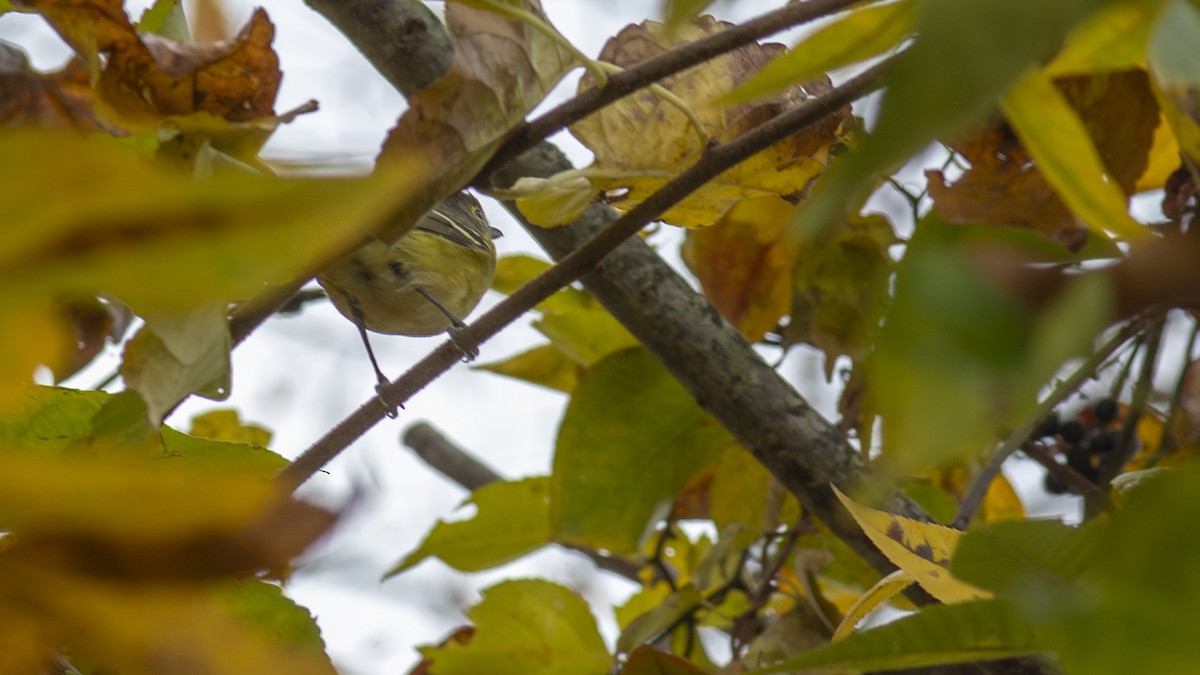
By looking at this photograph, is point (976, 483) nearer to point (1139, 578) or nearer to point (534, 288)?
point (534, 288)

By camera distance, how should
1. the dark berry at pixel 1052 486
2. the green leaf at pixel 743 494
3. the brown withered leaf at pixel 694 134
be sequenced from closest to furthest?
the brown withered leaf at pixel 694 134, the green leaf at pixel 743 494, the dark berry at pixel 1052 486

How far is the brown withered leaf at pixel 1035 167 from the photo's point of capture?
89cm

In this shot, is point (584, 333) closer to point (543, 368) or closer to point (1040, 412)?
point (543, 368)

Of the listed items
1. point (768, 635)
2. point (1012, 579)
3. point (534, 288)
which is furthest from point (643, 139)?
point (768, 635)

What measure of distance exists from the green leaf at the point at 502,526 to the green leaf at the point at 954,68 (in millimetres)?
1142

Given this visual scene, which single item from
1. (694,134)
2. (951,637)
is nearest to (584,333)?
(694,134)

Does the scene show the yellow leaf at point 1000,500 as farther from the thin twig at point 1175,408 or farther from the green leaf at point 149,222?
the green leaf at point 149,222

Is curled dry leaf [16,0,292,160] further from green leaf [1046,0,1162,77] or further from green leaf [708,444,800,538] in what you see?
green leaf [708,444,800,538]

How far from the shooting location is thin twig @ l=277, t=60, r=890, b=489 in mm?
638

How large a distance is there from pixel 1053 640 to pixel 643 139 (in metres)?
0.50

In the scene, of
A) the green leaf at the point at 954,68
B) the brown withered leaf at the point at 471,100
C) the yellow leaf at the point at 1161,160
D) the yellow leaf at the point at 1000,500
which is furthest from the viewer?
the yellow leaf at the point at 1000,500

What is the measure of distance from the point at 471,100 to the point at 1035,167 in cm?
60

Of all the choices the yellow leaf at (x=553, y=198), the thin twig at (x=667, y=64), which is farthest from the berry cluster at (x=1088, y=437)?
the thin twig at (x=667, y=64)

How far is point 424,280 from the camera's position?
1.75 metres
